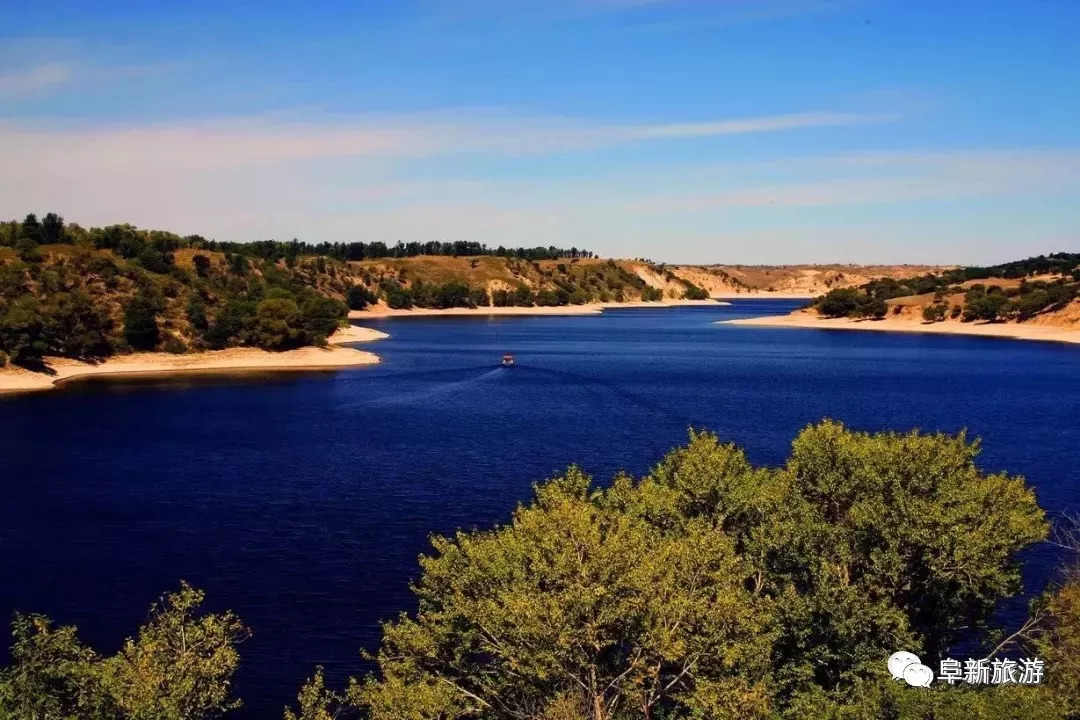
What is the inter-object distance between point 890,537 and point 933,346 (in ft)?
595

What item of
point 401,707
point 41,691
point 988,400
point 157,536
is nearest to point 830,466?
point 401,707

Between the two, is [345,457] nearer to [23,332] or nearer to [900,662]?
[900,662]

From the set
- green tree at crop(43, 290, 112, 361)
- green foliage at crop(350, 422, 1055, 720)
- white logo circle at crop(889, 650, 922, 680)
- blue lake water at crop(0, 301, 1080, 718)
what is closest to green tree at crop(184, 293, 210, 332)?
green tree at crop(43, 290, 112, 361)

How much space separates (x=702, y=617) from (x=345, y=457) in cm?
5943

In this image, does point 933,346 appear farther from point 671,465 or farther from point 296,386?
point 671,465

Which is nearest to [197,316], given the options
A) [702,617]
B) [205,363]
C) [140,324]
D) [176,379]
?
[140,324]

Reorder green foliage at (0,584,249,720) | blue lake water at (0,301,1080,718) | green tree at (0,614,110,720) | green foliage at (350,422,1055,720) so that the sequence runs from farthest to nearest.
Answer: blue lake water at (0,301,1080,718) → green tree at (0,614,110,720) → green foliage at (350,422,1055,720) → green foliage at (0,584,249,720)

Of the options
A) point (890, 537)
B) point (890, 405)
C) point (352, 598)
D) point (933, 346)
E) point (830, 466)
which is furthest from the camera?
point (933, 346)

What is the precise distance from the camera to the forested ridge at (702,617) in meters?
25.3

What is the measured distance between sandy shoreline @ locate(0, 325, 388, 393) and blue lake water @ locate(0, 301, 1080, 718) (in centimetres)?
864

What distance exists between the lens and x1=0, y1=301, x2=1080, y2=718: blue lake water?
47562mm

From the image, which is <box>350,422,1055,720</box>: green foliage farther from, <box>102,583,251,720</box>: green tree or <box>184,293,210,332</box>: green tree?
<box>184,293,210,332</box>: green tree

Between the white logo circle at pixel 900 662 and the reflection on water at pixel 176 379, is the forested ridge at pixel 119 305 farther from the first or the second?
the white logo circle at pixel 900 662

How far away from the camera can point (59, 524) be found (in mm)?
60719
